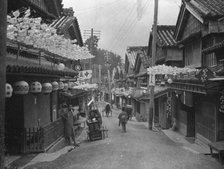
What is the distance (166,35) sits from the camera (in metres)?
30.4

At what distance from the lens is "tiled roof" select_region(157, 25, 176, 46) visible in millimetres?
28898

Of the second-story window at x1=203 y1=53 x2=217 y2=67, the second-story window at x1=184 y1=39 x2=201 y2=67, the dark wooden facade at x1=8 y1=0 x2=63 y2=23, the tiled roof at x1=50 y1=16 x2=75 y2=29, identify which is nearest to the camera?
the dark wooden facade at x1=8 y1=0 x2=63 y2=23

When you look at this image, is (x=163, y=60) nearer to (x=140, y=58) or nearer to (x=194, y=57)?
(x=194, y=57)

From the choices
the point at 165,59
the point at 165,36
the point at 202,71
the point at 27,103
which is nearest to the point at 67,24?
the point at 165,59

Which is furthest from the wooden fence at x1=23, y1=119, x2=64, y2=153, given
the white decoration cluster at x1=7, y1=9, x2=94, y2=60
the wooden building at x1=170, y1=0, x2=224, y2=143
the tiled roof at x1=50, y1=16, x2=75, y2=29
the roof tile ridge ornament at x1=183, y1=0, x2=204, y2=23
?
the tiled roof at x1=50, y1=16, x2=75, y2=29

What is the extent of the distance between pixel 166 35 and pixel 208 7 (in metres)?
11.1

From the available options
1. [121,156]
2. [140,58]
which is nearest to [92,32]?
[140,58]

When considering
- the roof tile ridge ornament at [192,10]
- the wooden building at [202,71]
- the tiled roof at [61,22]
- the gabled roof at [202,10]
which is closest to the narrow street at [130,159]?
the wooden building at [202,71]

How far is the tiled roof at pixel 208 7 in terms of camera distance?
60.0 feet

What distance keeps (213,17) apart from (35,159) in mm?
13116

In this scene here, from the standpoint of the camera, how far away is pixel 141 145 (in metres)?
16.0

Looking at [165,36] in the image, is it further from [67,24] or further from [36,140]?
[36,140]

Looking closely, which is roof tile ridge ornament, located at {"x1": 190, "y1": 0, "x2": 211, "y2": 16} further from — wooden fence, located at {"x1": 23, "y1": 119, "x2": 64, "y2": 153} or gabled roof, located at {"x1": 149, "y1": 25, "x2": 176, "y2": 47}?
wooden fence, located at {"x1": 23, "y1": 119, "x2": 64, "y2": 153}

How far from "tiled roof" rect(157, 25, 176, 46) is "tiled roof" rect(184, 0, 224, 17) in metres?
7.58
